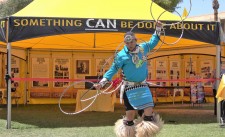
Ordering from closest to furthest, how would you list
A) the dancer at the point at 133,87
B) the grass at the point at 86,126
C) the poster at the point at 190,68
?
1. the dancer at the point at 133,87
2. the grass at the point at 86,126
3. the poster at the point at 190,68

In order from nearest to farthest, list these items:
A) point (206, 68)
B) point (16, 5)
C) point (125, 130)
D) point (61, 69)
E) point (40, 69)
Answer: point (125, 130), point (40, 69), point (61, 69), point (206, 68), point (16, 5)

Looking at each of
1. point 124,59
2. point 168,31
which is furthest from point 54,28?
point 124,59

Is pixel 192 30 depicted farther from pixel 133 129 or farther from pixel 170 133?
pixel 133 129

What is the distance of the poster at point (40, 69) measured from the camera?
60.2 feet

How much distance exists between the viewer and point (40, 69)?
1847cm

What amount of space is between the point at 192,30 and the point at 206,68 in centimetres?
836

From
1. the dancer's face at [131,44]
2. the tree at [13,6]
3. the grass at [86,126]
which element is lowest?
the grass at [86,126]

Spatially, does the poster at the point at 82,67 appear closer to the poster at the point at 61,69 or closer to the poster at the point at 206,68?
the poster at the point at 61,69

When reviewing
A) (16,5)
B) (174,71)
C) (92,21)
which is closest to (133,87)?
(92,21)

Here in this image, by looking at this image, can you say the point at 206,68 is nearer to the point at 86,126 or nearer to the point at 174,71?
the point at 174,71

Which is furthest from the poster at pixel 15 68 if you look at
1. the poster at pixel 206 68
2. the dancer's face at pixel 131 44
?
the dancer's face at pixel 131 44

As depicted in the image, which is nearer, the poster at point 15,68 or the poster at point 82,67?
the poster at point 15,68

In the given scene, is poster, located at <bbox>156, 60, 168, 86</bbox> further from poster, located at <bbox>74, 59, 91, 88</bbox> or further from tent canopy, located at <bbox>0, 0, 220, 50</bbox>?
tent canopy, located at <bbox>0, 0, 220, 50</bbox>

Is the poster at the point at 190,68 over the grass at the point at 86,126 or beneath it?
over
